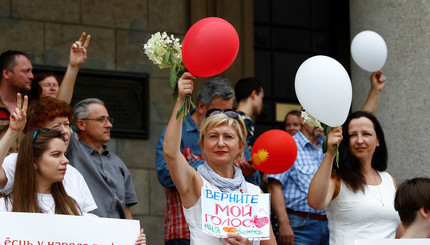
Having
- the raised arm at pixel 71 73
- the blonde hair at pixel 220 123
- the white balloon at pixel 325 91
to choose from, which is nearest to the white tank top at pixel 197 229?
the blonde hair at pixel 220 123

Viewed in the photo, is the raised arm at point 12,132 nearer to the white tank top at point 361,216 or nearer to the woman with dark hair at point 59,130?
the woman with dark hair at point 59,130

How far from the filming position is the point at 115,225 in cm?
586

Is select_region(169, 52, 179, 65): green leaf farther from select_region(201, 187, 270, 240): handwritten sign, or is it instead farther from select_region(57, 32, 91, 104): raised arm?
select_region(57, 32, 91, 104): raised arm

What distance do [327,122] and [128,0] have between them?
15.1ft

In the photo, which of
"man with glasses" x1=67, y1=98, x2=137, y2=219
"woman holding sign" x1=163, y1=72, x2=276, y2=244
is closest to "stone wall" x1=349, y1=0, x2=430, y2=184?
"man with glasses" x1=67, y1=98, x2=137, y2=219

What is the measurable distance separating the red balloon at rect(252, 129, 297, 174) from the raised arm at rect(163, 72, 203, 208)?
113 centimetres

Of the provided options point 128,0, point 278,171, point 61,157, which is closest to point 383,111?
point 278,171

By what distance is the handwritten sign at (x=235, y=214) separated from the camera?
5.95 metres

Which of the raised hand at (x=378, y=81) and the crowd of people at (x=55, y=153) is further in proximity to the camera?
the raised hand at (x=378, y=81)

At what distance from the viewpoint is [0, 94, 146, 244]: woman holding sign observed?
5.92 metres

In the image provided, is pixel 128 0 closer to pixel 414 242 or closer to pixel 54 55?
pixel 54 55

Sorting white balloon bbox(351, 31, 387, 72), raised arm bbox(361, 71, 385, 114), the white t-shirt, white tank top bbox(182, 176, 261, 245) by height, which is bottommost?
white tank top bbox(182, 176, 261, 245)

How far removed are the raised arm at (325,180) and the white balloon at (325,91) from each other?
0.11 meters

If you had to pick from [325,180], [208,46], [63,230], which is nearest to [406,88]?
[325,180]
